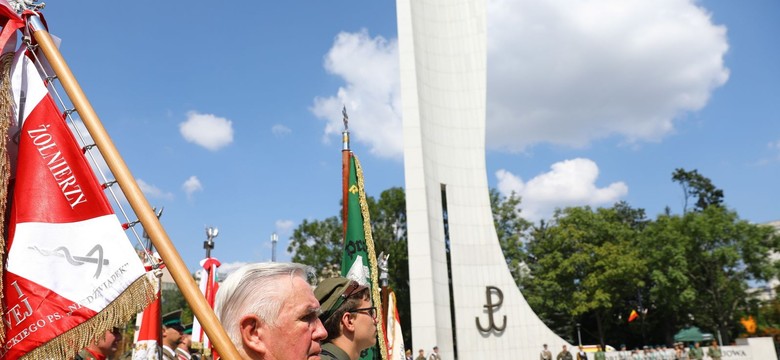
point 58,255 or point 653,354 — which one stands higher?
point 58,255

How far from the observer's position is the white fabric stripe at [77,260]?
2.24 m

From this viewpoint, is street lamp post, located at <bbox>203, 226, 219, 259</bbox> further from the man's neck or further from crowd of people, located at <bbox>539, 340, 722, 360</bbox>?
crowd of people, located at <bbox>539, 340, 722, 360</bbox>

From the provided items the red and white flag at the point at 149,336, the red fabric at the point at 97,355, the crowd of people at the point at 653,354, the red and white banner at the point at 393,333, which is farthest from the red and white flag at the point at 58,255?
the crowd of people at the point at 653,354

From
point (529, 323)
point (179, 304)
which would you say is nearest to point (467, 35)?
point (529, 323)

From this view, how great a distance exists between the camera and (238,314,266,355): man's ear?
1.55 meters

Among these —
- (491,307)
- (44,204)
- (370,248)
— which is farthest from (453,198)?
(44,204)

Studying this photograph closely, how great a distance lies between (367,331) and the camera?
8.28 feet

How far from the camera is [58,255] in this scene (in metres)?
2.28

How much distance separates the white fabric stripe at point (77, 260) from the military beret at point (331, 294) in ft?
2.34

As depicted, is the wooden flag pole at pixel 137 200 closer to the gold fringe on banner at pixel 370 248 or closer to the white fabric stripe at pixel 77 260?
the white fabric stripe at pixel 77 260

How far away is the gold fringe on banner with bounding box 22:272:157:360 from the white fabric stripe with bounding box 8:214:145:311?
0.10ft

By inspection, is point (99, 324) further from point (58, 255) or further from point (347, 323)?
point (347, 323)

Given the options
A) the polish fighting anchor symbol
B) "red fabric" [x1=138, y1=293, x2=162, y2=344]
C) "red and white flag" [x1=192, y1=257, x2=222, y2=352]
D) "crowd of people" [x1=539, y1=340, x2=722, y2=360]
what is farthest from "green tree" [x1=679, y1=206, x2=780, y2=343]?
"red fabric" [x1=138, y1=293, x2=162, y2=344]

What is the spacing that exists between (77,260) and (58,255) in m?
0.08
